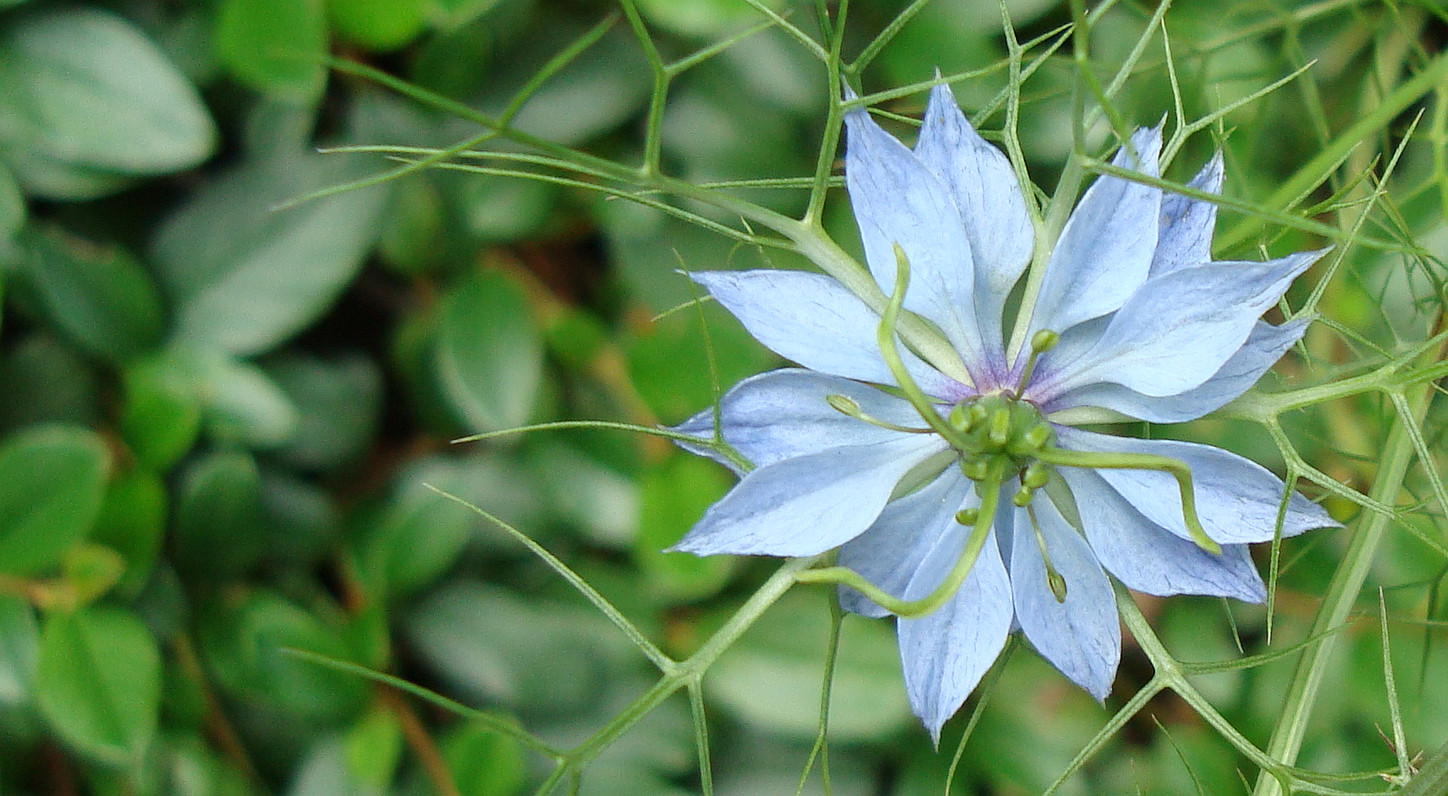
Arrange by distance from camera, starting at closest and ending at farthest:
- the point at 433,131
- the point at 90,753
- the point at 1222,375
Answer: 1. the point at 1222,375
2. the point at 90,753
3. the point at 433,131

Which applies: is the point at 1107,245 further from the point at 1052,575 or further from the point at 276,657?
the point at 276,657

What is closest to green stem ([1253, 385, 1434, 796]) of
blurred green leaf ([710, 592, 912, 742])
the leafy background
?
the leafy background

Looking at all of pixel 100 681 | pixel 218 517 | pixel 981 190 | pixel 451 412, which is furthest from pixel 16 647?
pixel 981 190

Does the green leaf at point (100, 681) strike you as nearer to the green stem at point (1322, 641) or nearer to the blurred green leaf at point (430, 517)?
the blurred green leaf at point (430, 517)

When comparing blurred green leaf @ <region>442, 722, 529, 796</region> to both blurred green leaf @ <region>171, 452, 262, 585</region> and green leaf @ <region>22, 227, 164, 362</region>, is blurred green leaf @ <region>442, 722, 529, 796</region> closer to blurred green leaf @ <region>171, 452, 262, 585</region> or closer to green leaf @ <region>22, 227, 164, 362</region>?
blurred green leaf @ <region>171, 452, 262, 585</region>

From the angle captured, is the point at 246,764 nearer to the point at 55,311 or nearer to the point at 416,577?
the point at 416,577

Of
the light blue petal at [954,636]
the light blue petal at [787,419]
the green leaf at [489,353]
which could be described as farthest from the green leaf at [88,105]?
the light blue petal at [954,636]

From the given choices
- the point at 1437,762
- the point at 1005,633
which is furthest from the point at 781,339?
the point at 1437,762
